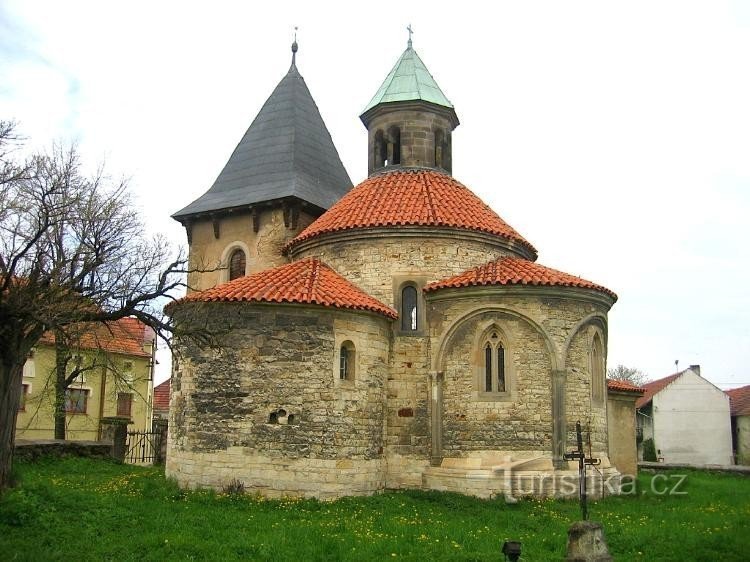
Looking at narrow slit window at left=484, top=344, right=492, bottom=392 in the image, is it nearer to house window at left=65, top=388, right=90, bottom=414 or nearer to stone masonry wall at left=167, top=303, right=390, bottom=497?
stone masonry wall at left=167, top=303, right=390, bottom=497

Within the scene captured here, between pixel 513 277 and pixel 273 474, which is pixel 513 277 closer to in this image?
pixel 513 277

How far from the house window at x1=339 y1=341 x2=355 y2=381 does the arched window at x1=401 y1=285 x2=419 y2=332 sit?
1.78 m

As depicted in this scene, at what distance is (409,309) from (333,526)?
242 inches

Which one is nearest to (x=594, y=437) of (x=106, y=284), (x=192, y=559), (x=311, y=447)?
(x=311, y=447)

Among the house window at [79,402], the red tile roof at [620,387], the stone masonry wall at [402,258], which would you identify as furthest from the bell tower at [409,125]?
the house window at [79,402]

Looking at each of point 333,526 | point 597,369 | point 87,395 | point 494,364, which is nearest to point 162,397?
point 87,395

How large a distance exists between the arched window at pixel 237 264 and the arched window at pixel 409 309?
6.12 metres

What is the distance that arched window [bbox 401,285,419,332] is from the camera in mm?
16641

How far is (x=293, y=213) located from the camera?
20578 millimetres

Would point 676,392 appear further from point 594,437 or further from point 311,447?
point 311,447

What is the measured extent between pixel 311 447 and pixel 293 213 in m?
8.08

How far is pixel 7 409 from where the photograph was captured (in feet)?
38.4

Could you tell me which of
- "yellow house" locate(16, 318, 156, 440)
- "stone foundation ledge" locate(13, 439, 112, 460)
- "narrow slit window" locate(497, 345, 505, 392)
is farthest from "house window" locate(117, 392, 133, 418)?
"narrow slit window" locate(497, 345, 505, 392)

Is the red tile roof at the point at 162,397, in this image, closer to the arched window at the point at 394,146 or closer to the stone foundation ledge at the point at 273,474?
the arched window at the point at 394,146
